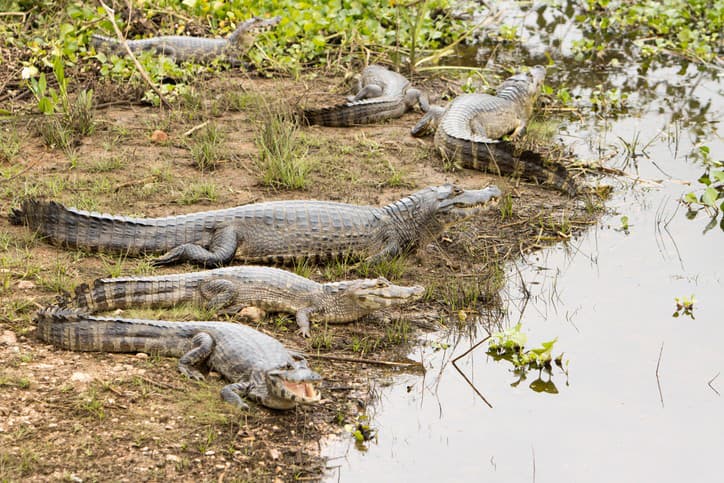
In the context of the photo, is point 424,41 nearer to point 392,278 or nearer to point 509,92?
point 509,92

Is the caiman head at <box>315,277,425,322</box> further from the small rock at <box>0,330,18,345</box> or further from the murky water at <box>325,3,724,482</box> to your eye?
the small rock at <box>0,330,18,345</box>

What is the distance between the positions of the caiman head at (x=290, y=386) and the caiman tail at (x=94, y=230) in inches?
72.1

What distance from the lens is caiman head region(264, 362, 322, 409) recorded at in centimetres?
426

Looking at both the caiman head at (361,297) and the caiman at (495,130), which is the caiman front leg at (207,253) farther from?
the caiman at (495,130)

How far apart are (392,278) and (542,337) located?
1.10 meters

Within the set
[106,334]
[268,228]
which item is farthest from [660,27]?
[106,334]

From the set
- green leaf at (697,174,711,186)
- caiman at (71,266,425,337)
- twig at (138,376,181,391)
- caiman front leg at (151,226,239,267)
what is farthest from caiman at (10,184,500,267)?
green leaf at (697,174,711,186)

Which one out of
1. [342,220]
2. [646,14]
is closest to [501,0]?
[646,14]

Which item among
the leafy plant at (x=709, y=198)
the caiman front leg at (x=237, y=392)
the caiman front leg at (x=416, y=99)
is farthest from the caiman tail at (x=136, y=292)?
the caiman front leg at (x=416, y=99)

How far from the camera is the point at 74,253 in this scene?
228 inches

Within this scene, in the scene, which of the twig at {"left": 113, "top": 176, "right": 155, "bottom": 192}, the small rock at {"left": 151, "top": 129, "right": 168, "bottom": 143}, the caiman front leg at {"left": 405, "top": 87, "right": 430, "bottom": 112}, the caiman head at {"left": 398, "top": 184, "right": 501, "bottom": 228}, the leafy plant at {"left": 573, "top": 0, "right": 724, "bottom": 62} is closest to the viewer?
the caiman head at {"left": 398, "top": 184, "right": 501, "bottom": 228}

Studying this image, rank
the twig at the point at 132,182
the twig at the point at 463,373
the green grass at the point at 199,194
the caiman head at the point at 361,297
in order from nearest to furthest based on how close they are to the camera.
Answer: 1. the twig at the point at 463,373
2. the caiman head at the point at 361,297
3. the green grass at the point at 199,194
4. the twig at the point at 132,182

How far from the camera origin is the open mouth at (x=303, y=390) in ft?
14.0

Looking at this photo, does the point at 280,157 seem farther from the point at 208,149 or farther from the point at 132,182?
the point at 132,182
